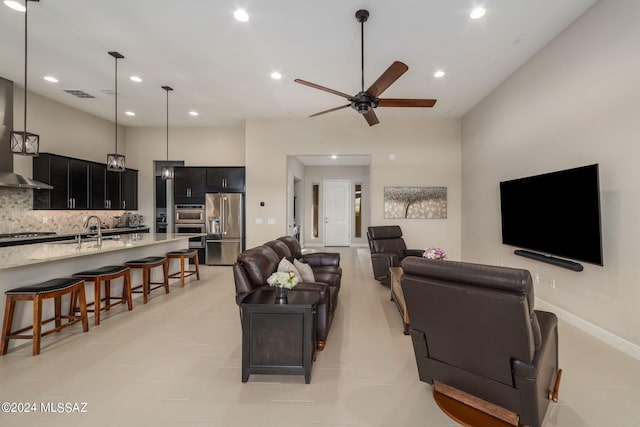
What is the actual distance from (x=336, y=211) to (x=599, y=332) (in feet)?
24.7

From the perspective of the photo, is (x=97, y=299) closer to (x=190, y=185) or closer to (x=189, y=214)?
(x=189, y=214)

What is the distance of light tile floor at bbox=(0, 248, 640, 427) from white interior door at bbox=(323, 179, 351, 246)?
260 inches

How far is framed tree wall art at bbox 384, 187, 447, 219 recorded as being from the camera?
6.10 metres

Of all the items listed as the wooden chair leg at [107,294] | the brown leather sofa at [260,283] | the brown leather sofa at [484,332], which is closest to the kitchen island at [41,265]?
the wooden chair leg at [107,294]

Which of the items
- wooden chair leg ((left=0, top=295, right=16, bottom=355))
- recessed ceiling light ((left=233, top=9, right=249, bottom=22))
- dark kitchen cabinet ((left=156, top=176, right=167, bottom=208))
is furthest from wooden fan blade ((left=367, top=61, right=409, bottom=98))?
dark kitchen cabinet ((left=156, top=176, right=167, bottom=208))

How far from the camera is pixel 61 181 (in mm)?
5195

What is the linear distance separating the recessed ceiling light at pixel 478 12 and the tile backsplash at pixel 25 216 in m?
7.00

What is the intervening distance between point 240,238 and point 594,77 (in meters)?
6.12

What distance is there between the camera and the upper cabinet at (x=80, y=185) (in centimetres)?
498

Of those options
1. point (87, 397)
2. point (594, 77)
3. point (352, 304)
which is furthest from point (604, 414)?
point (87, 397)

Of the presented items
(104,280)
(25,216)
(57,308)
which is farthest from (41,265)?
(25,216)

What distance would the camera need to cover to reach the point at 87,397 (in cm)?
201

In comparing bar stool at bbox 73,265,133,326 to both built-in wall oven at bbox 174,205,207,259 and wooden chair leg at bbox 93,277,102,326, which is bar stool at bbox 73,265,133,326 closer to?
wooden chair leg at bbox 93,277,102,326

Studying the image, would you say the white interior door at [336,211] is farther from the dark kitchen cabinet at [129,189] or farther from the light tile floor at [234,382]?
the light tile floor at [234,382]
